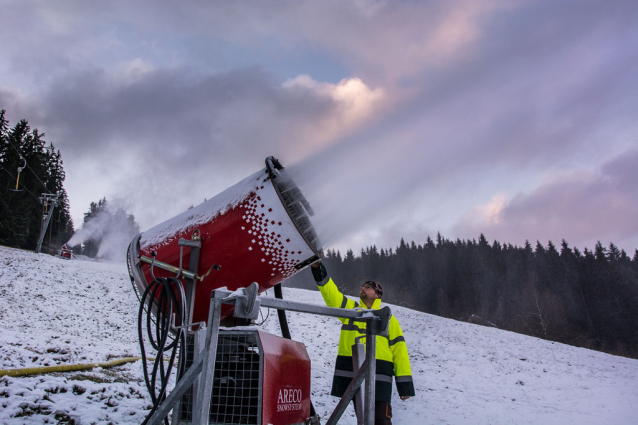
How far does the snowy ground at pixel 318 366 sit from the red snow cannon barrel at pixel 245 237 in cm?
288

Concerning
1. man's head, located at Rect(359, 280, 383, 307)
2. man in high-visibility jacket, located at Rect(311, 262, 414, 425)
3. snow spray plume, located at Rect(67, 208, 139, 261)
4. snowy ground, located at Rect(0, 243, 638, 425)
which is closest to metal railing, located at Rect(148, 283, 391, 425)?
man in high-visibility jacket, located at Rect(311, 262, 414, 425)

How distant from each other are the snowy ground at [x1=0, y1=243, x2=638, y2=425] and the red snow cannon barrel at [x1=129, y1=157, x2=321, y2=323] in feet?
9.46

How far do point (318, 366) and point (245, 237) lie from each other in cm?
1240

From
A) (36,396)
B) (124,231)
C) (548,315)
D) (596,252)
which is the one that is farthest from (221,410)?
(124,231)

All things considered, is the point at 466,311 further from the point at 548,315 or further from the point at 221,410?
the point at 221,410

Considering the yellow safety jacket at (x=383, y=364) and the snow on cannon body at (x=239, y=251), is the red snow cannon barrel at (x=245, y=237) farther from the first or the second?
the yellow safety jacket at (x=383, y=364)

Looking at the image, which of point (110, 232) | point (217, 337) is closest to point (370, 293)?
point (217, 337)

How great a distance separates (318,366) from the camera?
576 inches

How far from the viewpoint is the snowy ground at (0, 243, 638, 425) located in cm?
570

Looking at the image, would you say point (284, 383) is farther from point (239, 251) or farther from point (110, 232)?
point (110, 232)

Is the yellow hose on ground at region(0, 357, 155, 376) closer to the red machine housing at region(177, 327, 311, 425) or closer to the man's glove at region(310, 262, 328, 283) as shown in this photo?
the red machine housing at region(177, 327, 311, 425)

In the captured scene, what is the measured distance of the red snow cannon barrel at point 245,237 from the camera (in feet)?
11.5

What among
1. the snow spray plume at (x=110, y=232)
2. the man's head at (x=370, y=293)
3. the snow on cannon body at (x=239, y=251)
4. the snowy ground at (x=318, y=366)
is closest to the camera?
the snow on cannon body at (x=239, y=251)

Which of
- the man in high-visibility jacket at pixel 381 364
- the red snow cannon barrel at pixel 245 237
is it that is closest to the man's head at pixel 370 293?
the man in high-visibility jacket at pixel 381 364
